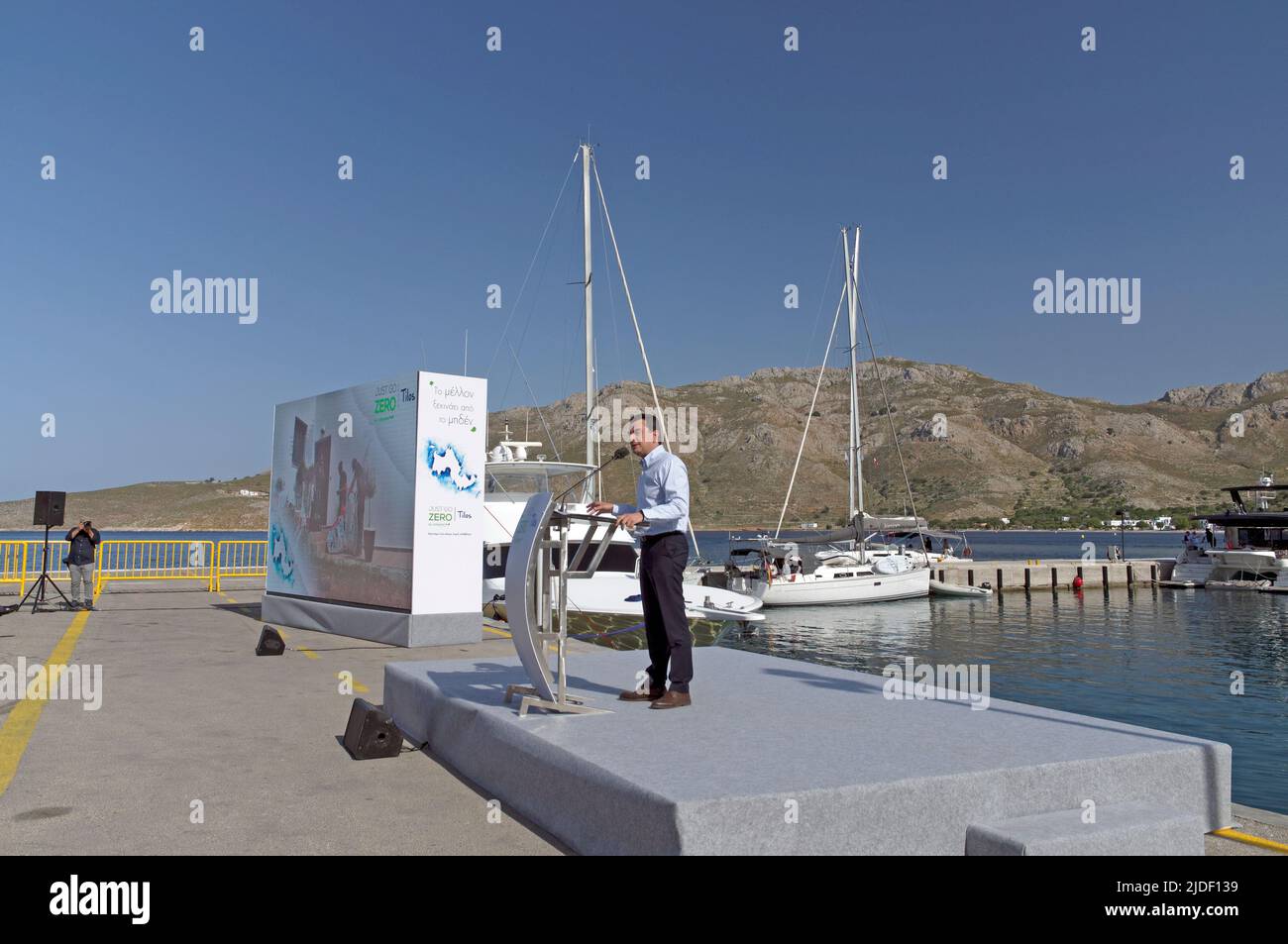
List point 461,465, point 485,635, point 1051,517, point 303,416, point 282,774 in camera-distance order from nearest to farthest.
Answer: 1. point 282,774
2. point 461,465
3. point 485,635
4. point 303,416
5. point 1051,517

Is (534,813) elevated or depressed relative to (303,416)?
depressed

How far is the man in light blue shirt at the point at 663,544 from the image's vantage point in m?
6.05

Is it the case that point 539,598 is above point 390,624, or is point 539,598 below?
above

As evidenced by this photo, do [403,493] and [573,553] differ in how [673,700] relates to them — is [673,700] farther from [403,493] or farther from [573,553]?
[573,553]

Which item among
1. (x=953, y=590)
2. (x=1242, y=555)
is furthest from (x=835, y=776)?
(x=1242, y=555)

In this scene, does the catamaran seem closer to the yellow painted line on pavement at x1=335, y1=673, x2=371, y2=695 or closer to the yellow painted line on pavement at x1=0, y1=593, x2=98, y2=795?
the yellow painted line on pavement at x1=335, y1=673, x2=371, y2=695

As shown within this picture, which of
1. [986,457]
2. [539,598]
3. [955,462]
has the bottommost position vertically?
[539,598]

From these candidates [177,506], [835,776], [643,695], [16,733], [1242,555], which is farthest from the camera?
[177,506]

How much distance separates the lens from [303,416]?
16.3 m

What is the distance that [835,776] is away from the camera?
4.21 meters

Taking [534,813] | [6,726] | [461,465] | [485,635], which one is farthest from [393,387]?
[534,813]

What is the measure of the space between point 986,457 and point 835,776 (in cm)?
15222
